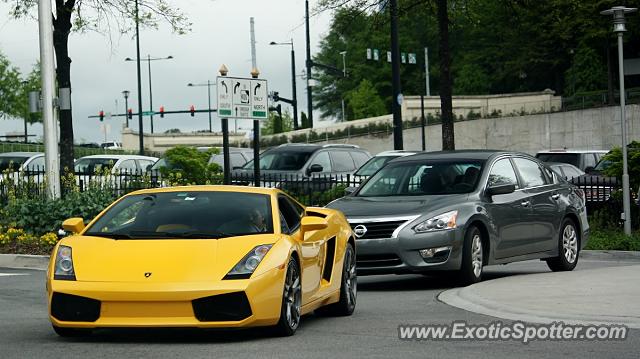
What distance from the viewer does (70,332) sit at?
32.3 ft

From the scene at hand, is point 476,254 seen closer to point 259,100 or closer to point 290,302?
point 290,302

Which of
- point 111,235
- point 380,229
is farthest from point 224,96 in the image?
point 111,235

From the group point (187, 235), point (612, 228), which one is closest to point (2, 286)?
point (187, 235)

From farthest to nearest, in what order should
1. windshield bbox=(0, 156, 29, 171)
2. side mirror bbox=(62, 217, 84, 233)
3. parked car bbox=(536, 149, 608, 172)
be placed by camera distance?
windshield bbox=(0, 156, 29, 171), parked car bbox=(536, 149, 608, 172), side mirror bbox=(62, 217, 84, 233)

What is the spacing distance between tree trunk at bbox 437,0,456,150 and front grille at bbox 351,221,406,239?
16.1 metres

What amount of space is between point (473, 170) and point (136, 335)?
6936 millimetres

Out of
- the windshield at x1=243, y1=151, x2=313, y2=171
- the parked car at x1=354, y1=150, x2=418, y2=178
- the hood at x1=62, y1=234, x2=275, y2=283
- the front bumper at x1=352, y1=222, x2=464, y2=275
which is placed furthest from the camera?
the windshield at x1=243, y1=151, x2=313, y2=171

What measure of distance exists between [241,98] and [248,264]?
13.5 m

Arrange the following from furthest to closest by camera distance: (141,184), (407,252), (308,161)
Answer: (308,161) → (141,184) → (407,252)

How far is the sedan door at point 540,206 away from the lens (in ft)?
54.7

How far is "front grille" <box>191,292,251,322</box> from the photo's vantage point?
30.9 feet

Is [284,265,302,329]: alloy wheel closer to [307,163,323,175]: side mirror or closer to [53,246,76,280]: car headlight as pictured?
[53,246,76,280]: car headlight

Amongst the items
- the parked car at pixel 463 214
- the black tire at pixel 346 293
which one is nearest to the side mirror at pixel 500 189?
the parked car at pixel 463 214

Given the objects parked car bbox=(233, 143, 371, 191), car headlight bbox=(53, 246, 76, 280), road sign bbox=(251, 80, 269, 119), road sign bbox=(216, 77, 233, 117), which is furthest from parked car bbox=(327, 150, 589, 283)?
parked car bbox=(233, 143, 371, 191)
